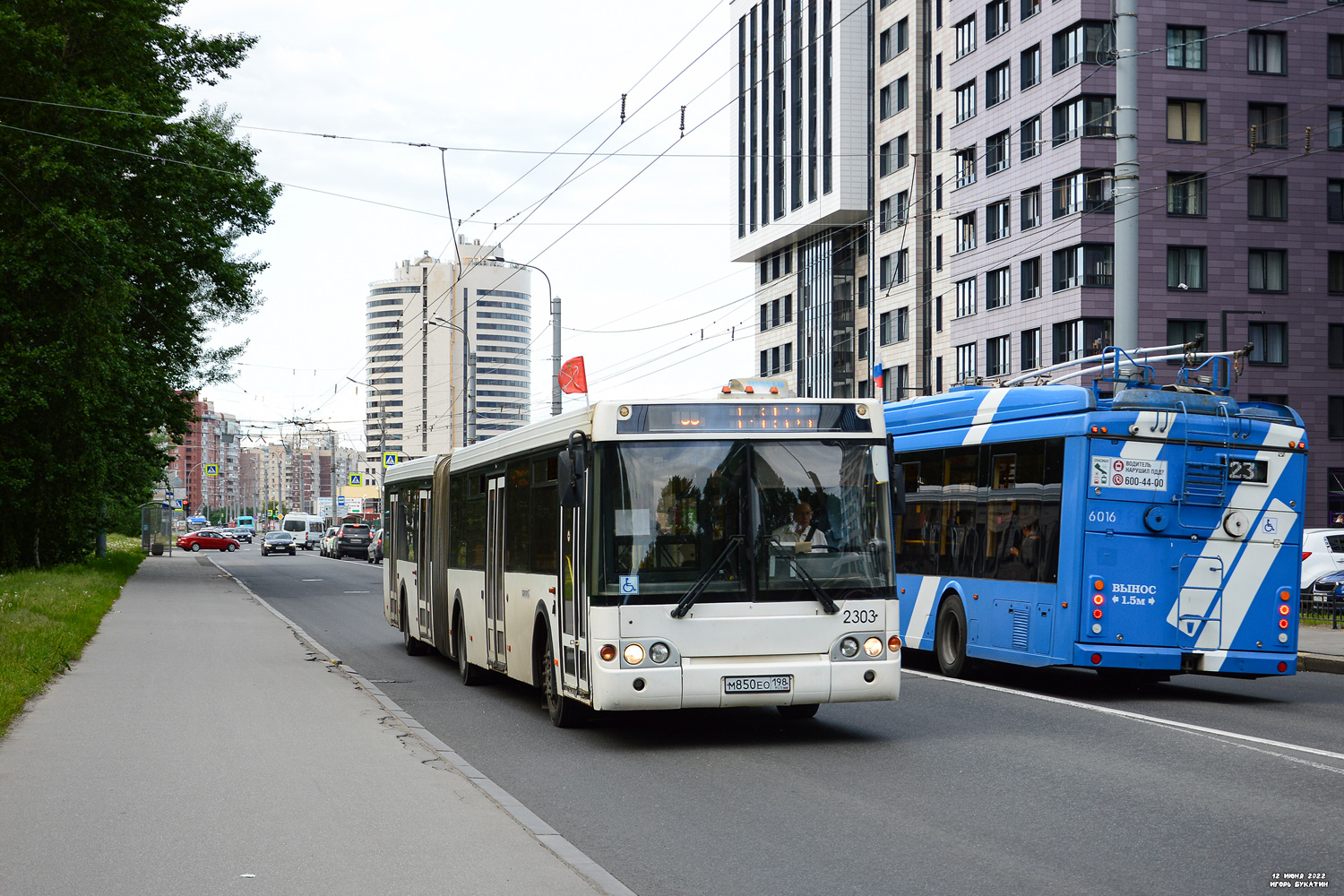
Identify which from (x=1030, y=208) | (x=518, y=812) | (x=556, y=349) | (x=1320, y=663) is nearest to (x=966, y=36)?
(x=1030, y=208)

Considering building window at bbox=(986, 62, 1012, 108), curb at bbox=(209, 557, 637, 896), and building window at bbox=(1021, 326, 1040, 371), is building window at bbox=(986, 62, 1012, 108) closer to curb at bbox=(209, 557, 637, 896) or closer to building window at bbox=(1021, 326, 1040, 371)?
building window at bbox=(1021, 326, 1040, 371)

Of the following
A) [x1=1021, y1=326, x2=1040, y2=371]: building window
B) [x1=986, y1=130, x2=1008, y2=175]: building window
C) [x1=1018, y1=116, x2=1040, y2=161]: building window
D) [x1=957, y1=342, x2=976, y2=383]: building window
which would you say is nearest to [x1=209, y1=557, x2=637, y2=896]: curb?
[x1=1021, y1=326, x2=1040, y2=371]: building window

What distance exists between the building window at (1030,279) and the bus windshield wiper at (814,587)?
49.7m

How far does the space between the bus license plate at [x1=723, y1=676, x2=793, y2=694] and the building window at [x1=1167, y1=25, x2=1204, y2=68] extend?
50619 mm

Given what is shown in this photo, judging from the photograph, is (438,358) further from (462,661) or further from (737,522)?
(737,522)

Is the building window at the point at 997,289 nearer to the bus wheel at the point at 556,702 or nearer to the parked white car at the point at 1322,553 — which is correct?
the parked white car at the point at 1322,553

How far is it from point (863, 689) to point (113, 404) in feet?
88.9

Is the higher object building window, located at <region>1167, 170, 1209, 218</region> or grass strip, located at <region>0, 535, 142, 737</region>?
building window, located at <region>1167, 170, 1209, 218</region>

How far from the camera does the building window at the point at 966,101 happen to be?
63875mm

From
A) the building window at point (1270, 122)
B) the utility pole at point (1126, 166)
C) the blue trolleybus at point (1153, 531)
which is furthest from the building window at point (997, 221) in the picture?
the blue trolleybus at point (1153, 531)

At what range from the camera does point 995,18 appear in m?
62.1

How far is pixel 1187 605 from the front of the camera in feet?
46.0

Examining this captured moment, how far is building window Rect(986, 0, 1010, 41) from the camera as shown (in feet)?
201

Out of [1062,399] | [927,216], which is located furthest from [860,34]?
[1062,399]
